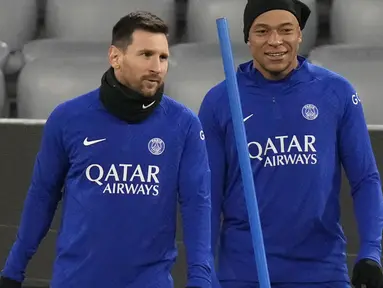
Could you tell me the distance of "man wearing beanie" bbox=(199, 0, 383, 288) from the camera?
6.22 feet

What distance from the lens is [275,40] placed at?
1894 mm

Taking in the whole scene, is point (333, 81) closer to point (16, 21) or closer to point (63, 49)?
point (63, 49)

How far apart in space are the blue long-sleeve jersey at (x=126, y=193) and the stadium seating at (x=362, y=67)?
1211 millimetres

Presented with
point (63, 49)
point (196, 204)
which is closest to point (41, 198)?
point (196, 204)

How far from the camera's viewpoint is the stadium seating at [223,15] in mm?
3375

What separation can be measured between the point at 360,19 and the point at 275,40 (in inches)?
59.6

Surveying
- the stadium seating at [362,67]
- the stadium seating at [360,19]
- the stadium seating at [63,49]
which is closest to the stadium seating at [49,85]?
the stadium seating at [63,49]

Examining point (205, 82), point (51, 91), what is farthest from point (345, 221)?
point (51, 91)

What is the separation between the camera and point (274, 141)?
1.92 meters

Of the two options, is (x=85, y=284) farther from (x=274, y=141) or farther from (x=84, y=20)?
(x=84, y=20)

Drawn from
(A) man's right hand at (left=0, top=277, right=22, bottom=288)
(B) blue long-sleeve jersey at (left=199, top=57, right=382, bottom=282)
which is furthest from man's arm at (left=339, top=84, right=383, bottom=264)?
(A) man's right hand at (left=0, top=277, right=22, bottom=288)

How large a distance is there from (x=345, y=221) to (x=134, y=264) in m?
1.06

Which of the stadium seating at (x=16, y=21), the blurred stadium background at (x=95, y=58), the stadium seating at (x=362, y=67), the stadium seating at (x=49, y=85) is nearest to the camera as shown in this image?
the blurred stadium background at (x=95, y=58)

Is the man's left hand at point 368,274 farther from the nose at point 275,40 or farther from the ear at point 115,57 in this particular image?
the ear at point 115,57
